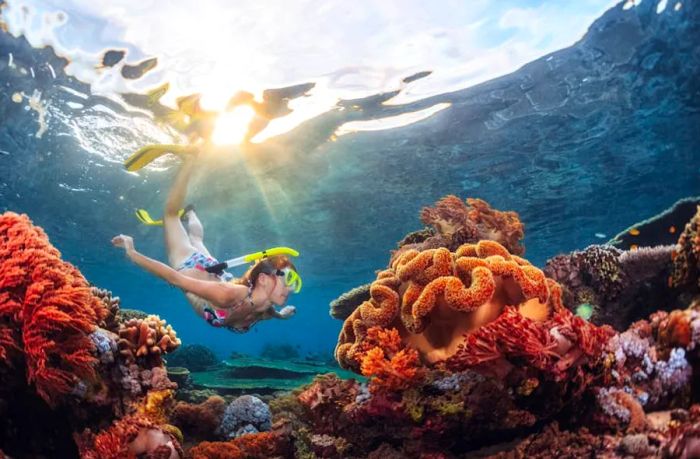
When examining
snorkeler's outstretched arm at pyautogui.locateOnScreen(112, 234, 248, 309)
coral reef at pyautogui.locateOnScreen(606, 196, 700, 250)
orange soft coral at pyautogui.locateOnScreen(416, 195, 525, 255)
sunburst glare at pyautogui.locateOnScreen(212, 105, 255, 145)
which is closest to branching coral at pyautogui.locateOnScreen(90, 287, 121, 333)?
snorkeler's outstretched arm at pyautogui.locateOnScreen(112, 234, 248, 309)

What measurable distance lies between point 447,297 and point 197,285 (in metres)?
3.44

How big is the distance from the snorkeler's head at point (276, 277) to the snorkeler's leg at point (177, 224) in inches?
73.1

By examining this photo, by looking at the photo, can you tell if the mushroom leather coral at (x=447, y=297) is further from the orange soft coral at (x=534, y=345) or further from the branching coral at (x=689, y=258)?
the branching coral at (x=689, y=258)

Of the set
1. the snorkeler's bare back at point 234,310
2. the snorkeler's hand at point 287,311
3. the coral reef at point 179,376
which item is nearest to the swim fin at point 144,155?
the snorkeler's bare back at point 234,310

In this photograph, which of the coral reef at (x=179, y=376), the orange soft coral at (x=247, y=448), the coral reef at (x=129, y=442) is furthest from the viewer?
the coral reef at (x=179, y=376)

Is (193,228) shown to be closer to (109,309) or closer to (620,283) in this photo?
(109,309)

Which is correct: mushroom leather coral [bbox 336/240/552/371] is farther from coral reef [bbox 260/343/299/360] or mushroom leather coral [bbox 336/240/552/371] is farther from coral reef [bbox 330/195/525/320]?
coral reef [bbox 260/343/299/360]

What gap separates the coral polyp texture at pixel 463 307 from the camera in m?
3.13

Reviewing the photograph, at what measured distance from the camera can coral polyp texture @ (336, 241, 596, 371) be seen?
313cm

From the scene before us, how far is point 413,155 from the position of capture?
17.5 meters

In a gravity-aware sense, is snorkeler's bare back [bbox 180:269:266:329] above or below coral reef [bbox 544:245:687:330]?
above

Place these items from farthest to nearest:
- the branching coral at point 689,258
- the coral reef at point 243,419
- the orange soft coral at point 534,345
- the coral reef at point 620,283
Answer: the coral reef at point 620,283, the coral reef at point 243,419, the branching coral at point 689,258, the orange soft coral at point 534,345

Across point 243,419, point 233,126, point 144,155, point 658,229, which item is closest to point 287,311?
point 243,419

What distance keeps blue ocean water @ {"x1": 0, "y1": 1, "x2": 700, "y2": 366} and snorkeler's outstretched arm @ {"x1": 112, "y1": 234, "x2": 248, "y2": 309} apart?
8.79 meters
